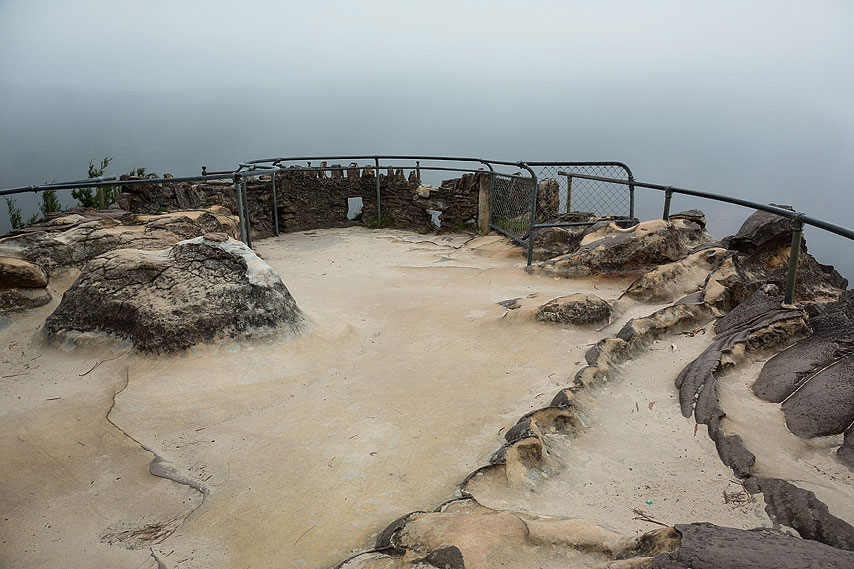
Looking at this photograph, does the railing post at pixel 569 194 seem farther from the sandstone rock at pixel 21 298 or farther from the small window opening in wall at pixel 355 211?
the sandstone rock at pixel 21 298

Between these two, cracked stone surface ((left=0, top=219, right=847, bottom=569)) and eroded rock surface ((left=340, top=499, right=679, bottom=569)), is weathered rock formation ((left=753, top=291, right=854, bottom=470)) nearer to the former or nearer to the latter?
cracked stone surface ((left=0, top=219, right=847, bottom=569))

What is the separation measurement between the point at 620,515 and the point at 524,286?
431 cm

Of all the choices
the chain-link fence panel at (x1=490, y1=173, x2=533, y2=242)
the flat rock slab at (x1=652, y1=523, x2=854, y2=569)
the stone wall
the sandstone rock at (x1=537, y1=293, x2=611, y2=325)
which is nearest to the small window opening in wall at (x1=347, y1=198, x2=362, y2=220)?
the stone wall

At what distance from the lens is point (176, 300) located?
163 inches

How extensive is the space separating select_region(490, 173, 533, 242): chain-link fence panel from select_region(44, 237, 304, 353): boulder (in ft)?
17.3

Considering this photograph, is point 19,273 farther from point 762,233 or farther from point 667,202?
point 762,233

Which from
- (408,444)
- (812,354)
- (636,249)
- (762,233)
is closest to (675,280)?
(636,249)

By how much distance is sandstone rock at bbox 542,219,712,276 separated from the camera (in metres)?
6.21

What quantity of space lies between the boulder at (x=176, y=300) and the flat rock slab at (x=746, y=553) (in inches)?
131

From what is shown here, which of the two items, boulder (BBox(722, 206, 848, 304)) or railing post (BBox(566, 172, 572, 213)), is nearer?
boulder (BBox(722, 206, 848, 304))

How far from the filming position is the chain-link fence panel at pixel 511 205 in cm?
935

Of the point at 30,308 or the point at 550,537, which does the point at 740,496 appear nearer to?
the point at 550,537

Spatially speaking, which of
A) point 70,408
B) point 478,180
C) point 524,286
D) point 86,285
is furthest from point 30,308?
point 478,180

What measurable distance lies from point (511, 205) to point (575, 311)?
218 inches
